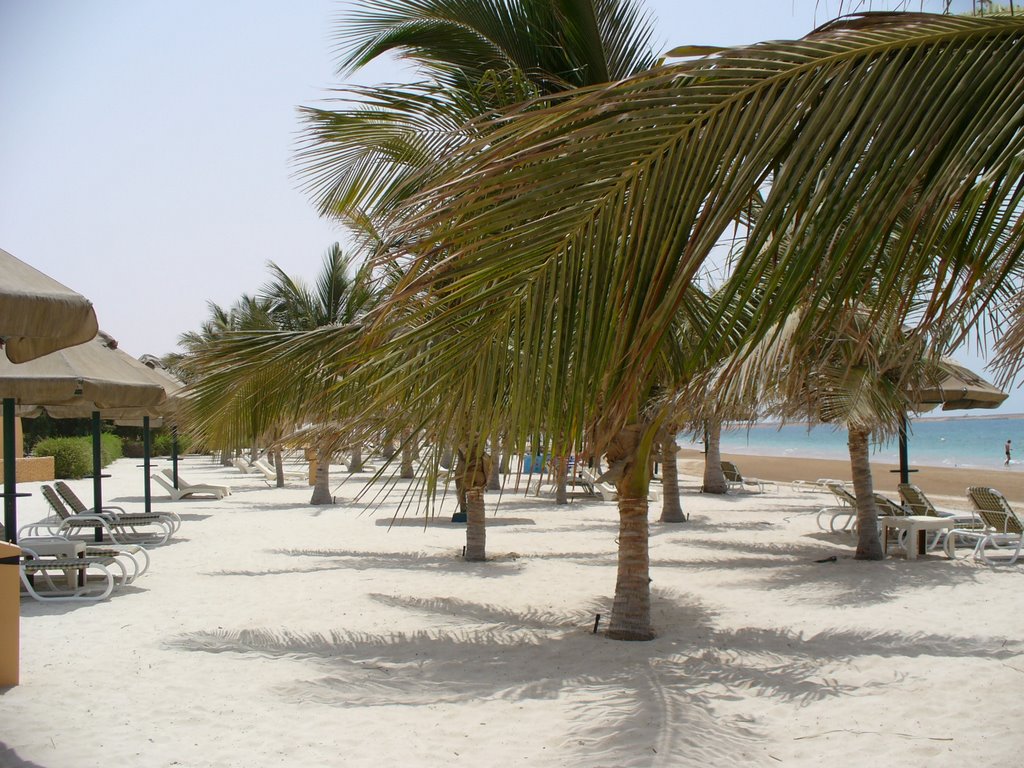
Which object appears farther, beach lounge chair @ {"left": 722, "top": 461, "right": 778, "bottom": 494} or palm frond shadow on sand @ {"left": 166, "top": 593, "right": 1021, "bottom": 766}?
beach lounge chair @ {"left": 722, "top": 461, "right": 778, "bottom": 494}

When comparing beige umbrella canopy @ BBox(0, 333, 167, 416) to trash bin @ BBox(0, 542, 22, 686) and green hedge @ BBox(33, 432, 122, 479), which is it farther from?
green hedge @ BBox(33, 432, 122, 479)

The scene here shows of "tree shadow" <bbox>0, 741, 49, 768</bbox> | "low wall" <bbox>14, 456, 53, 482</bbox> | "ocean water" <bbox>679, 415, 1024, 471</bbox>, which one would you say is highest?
"low wall" <bbox>14, 456, 53, 482</bbox>

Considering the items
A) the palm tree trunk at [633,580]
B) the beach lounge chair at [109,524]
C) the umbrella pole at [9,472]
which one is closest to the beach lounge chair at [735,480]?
the beach lounge chair at [109,524]

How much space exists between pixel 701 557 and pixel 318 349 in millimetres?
6134

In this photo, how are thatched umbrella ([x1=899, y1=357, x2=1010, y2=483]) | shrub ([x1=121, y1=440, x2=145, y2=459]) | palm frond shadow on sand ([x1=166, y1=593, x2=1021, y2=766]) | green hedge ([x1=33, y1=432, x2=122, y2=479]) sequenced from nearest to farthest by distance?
palm frond shadow on sand ([x1=166, y1=593, x2=1021, y2=766]), thatched umbrella ([x1=899, y1=357, x2=1010, y2=483]), green hedge ([x1=33, y1=432, x2=122, y2=479]), shrub ([x1=121, y1=440, x2=145, y2=459])

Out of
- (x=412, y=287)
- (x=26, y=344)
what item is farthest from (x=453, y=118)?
(x=412, y=287)

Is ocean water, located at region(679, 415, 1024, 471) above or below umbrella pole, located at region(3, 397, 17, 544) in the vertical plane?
below

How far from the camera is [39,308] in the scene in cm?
377

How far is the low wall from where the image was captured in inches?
1008

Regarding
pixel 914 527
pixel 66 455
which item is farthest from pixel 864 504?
pixel 66 455

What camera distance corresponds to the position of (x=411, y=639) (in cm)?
665

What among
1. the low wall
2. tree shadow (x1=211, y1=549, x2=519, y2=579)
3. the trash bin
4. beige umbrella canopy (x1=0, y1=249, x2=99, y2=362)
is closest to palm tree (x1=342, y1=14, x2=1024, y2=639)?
beige umbrella canopy (x1=0, y1=249, x2=99, y2=362)

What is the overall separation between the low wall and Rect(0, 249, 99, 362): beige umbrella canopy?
80.3 ft

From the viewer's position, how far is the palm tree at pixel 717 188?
1584mm
